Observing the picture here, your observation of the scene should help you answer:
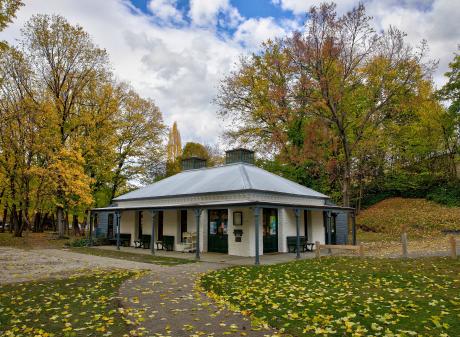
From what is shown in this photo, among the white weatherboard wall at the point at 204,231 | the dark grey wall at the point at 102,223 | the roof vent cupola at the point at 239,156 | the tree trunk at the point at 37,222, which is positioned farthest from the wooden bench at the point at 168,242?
the tree trunk at the point at 37,222

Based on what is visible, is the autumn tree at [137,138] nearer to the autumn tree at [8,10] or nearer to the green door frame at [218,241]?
the green door frame at [218,241]

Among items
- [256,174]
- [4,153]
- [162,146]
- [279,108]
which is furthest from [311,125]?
[4,153]

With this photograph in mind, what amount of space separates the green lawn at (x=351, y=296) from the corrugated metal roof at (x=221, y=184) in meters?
6.47

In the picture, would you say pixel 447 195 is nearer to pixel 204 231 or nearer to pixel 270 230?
pixel 270 230

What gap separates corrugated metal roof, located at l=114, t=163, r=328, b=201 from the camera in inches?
739

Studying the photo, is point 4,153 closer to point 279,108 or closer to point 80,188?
point 80,188

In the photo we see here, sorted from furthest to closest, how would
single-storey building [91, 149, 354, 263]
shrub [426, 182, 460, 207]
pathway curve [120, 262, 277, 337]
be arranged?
shrub [426, 182, 460, 207], single-storey building [91, 149, 354, 263], pathway curve [120, 262, 277, 337]

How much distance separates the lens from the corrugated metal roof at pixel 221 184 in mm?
18766

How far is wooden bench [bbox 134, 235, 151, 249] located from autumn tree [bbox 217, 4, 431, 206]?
13.3m

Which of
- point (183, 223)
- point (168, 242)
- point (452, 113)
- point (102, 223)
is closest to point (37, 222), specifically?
point (102, 223)

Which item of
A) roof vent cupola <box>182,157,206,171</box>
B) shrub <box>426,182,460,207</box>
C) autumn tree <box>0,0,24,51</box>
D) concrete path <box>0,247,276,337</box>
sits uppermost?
autumn tree <box>0,0,24,51</box>

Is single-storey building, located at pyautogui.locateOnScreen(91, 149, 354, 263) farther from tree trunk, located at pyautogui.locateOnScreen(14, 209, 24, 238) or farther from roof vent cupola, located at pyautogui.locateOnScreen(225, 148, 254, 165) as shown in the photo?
tree trunk, located at pyautogui.locateOnScreen(14, 209, 24, 238)

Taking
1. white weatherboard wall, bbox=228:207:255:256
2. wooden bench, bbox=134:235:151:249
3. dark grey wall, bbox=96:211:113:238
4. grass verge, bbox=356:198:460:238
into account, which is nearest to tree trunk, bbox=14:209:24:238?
dark grey wall, bbox=96:211:113:238

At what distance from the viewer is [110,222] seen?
27.4 metres
